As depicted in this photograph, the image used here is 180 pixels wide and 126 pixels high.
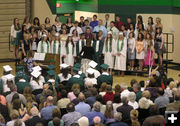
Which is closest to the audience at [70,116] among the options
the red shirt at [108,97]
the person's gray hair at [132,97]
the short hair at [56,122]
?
the short hair at [56,122]

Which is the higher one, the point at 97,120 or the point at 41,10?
the point at 41,10

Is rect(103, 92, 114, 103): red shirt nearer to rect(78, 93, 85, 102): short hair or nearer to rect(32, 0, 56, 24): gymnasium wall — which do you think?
rect(78, 93, 85, 102): short hair

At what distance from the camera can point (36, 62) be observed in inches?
726

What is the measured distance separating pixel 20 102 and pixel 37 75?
3203mm

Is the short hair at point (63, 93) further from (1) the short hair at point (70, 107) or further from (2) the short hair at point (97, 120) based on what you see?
(2) the short hair at point (97, 120)

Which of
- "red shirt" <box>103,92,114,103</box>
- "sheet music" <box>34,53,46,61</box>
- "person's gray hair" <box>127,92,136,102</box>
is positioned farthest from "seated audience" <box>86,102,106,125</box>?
"sheet music" <box>34,53,46,61</box>

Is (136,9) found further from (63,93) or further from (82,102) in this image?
(82,102)

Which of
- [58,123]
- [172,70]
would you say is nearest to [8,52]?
[172,70]

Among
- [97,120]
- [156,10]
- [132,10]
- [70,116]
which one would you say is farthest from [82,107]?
[132,10]

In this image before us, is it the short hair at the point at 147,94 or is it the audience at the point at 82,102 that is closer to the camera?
the audience at the point at 82,102

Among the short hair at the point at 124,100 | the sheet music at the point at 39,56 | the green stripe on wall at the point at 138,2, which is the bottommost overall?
the short hair at the point at 124,100

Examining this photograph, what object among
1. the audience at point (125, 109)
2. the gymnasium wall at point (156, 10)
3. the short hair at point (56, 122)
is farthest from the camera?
the gymnasium wall at point (156, 10)

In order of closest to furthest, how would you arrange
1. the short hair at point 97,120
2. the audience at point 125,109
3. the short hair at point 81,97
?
the short hair at point 97,120, the audience at point 125,109, the short hair at point 81,97

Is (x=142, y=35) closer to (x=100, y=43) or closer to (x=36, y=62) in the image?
(x=100, y=43)
